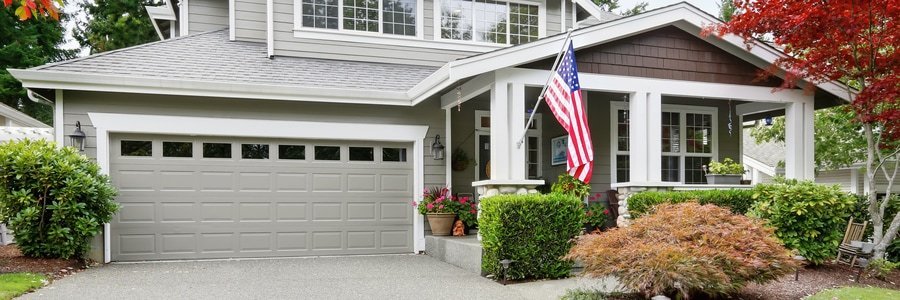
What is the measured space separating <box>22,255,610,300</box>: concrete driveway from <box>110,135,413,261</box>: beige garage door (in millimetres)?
486

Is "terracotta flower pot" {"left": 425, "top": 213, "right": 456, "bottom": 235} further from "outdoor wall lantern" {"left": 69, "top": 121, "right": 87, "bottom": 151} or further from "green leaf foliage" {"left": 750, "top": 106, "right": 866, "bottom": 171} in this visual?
"green leaf foliage" {"left": 750, "top": 106, "right": 866, "bottom": 171}

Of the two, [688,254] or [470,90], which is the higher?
[470,90]

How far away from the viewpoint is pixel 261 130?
9.43 metres

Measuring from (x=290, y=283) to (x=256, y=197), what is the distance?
254 centimetres

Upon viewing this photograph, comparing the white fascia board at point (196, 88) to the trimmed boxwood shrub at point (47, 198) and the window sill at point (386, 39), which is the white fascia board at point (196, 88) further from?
the window sill at point (386, 39)

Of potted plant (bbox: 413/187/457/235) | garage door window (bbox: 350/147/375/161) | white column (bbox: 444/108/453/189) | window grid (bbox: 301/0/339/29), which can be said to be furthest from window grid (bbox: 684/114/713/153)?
window grid (bbox: 301/0/339/29)

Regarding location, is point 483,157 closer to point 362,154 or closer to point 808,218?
point 362,154

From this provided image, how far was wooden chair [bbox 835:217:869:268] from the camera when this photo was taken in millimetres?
7707

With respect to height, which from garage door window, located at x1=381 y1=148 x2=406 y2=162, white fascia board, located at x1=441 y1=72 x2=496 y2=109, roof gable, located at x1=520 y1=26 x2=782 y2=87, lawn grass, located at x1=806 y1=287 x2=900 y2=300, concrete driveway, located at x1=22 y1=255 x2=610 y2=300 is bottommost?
concrete driveway, located at x1=22 y1=255 x2=610 y2=300

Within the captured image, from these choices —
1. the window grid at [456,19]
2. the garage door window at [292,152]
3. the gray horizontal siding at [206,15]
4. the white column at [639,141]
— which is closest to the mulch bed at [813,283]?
the white column at [639,141]

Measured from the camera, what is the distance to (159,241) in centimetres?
911

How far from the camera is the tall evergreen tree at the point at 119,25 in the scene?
21.3m

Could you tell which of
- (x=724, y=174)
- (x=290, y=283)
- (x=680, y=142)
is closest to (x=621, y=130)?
(x=680, y=142)

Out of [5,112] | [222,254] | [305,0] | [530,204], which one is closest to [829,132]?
[530,204]
